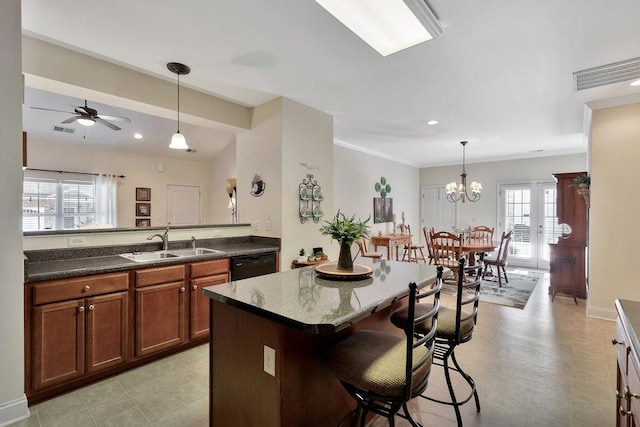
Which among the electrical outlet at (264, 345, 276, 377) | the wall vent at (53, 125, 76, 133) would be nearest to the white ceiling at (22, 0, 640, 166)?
the electrical outlet at (264, 345, 276, 377)

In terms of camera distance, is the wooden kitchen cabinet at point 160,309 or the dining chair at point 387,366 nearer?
the dining chair at point 387,366

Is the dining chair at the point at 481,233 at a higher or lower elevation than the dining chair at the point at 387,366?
higher

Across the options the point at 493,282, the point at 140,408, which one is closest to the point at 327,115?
the point at 140,408

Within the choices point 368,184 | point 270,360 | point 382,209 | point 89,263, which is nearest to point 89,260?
point 89,263

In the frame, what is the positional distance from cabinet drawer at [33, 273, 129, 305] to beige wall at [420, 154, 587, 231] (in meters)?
7.43

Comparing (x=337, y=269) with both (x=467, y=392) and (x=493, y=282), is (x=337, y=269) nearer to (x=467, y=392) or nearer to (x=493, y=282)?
(x=467, y=392)

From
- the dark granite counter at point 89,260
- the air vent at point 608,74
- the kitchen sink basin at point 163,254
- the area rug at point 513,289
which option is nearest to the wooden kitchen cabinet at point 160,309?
the dark granite counter at point 89,260

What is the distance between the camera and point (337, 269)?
6.53ft

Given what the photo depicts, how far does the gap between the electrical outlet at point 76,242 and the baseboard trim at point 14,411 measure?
116 cm

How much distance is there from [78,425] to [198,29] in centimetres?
269

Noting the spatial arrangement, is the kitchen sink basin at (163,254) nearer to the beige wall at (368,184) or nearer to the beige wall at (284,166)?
the beige wall at (284,166)

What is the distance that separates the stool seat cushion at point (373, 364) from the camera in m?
1.20

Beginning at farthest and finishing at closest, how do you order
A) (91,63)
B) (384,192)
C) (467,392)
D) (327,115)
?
(384,192), (327,115), (91,63), (467,392)

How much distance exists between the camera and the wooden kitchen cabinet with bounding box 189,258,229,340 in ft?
9.08
